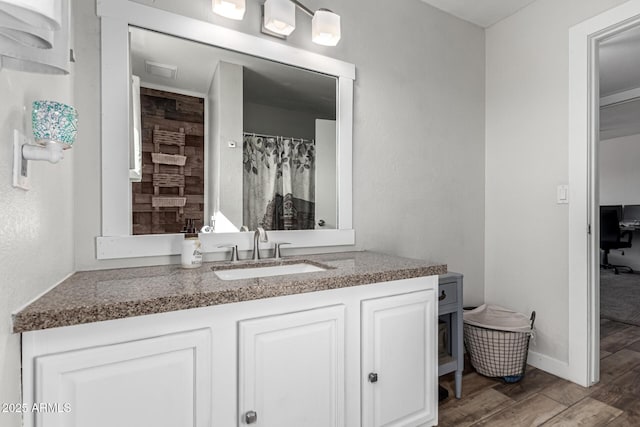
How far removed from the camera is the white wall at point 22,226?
74 cm

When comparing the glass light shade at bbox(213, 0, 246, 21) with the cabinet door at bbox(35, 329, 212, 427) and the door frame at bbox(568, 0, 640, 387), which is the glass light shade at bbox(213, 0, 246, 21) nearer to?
the cabinet door at bbox(35, 329, 212, 427)

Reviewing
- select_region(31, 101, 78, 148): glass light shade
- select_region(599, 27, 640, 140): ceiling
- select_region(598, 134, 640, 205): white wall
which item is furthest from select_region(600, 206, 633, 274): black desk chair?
select_region(31, 101, 78, 148): glass light shade

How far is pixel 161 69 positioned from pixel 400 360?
5.29 feet

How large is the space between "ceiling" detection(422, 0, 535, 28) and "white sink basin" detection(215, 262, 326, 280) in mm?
1906

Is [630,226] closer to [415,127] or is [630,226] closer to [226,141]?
[415,127]

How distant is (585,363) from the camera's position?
6.48ft

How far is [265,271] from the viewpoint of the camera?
158 centimetres

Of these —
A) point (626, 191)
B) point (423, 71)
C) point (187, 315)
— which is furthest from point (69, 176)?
point (626, 191)

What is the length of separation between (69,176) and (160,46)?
667 millimetres

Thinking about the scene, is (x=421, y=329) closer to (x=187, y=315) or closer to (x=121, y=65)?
(x=187, y=315)

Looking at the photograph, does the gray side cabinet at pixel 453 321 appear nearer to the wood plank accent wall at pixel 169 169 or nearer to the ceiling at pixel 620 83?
the wood plank accent wall at pixel 169 169

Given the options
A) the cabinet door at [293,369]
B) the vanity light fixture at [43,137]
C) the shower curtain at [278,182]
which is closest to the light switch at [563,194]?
the shower curtain at [278,182]

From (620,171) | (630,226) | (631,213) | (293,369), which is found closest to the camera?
(293,369)

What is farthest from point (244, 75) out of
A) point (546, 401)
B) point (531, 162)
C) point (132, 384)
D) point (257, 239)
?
point (546, 401)
